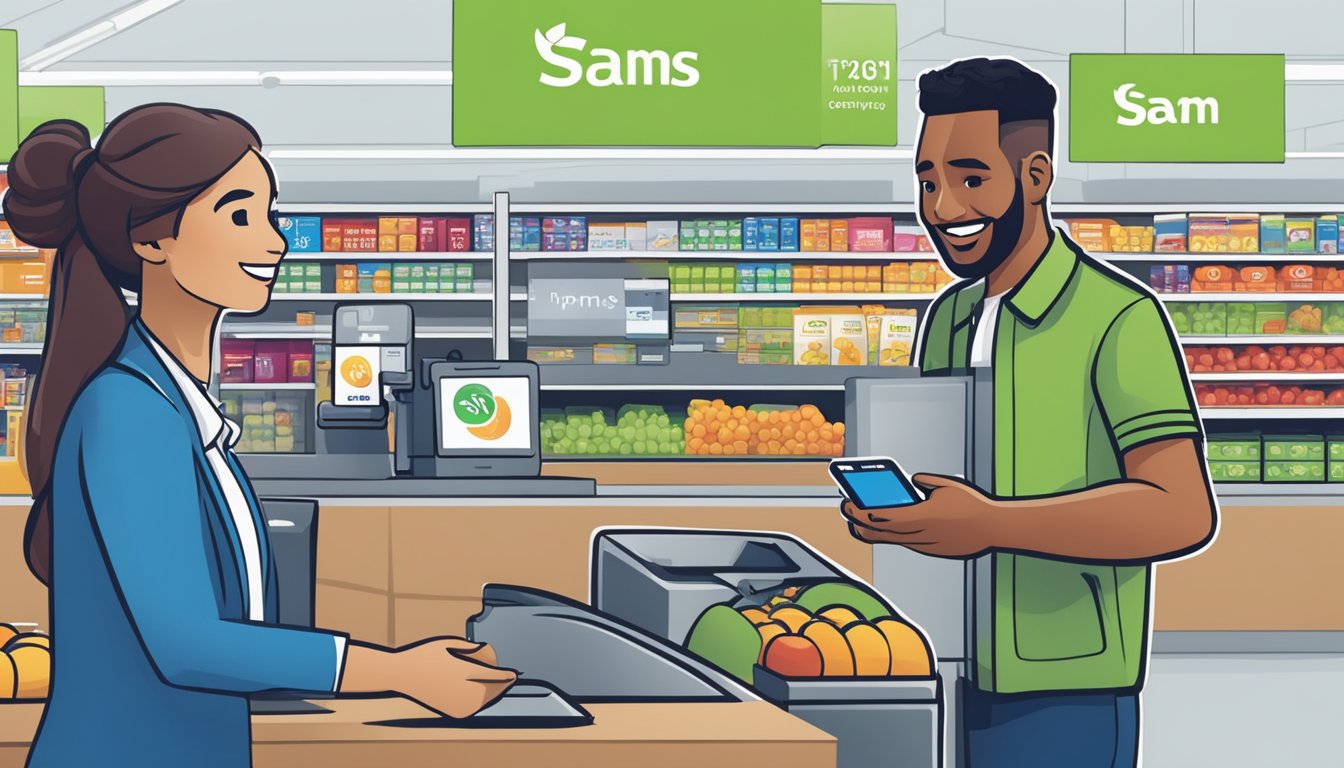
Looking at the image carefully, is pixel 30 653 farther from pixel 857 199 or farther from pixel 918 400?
pixel 857 199

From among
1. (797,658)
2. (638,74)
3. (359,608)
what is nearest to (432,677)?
(797,658)

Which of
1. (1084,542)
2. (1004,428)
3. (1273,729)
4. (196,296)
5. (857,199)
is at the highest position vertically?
(857,199)

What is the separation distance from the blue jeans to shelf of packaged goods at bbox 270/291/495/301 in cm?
596

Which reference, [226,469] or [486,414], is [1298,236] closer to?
[486,414]

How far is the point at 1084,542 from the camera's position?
2043 mm

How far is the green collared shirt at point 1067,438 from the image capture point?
2062 mm

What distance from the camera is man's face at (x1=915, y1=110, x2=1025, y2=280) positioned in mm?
2148

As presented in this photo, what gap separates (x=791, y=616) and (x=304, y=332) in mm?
6394

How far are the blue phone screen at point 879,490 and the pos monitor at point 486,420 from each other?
1.99m

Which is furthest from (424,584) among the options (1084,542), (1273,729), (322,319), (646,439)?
(322,319)

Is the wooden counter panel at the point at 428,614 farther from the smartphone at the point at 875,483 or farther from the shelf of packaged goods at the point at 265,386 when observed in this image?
the shelf of packaged goods at the point at 265,386

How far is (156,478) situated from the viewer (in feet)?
4.34

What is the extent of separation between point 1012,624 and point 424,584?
2.04m

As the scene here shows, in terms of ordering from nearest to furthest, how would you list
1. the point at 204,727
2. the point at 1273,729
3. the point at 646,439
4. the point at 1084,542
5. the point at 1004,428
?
the point at 204,727 → the point at 1084,542 → the point at 1004,428 → the point at 1273,729 → the point at 646,439
